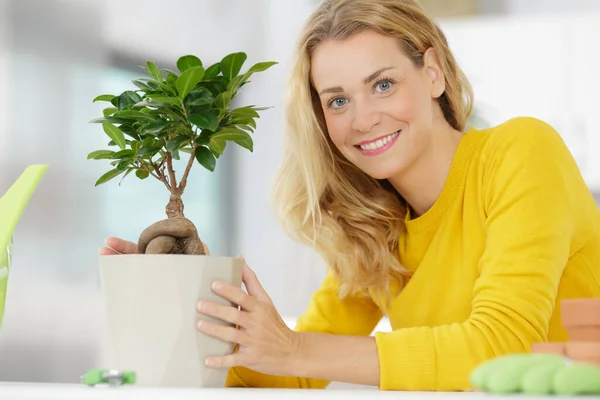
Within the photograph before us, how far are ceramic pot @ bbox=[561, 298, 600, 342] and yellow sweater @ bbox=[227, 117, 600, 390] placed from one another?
0.32 m

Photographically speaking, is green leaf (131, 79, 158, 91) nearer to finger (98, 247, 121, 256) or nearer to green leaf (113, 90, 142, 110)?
green leaf (113, 90, 142, 110)

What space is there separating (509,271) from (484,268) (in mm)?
65

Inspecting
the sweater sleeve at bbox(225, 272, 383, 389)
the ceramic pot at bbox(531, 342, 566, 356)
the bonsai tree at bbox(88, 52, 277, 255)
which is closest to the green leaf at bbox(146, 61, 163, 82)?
the bonsai tree at bbox(88, 52, 277, 255)

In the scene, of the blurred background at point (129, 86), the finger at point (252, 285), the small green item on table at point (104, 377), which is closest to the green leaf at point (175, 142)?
the finger at point (252, 285)

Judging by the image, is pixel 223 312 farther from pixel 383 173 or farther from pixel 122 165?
pixel 383 173

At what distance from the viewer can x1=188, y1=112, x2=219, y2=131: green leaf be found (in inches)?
40.7

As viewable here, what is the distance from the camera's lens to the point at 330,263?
165 centimetres

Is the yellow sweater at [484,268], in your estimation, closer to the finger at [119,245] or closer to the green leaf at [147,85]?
the finger at [119,245]

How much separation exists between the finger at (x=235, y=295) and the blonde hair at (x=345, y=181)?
541 mm

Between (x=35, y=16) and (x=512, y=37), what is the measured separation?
6.96ft

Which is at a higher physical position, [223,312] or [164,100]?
[164,100]

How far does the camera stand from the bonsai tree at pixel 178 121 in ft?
3.40

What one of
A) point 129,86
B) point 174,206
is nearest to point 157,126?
point 174,206

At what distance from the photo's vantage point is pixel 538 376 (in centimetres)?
68
